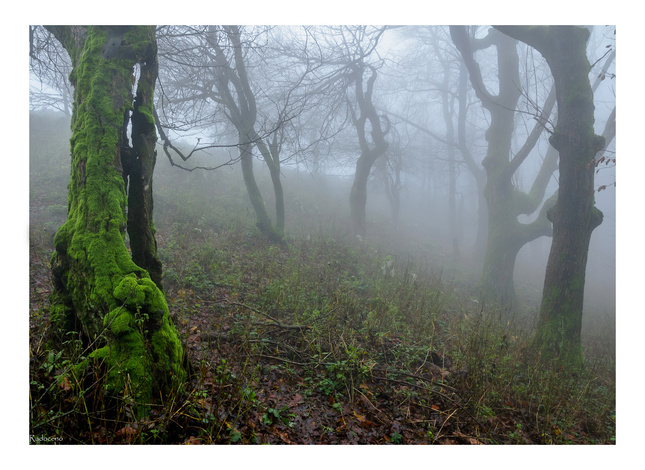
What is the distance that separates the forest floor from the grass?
0.02m

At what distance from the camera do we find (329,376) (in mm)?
3611

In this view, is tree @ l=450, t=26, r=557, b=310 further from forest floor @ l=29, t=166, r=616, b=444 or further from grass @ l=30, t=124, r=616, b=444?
forest floor @ l=29, t=166, r=616, b=444

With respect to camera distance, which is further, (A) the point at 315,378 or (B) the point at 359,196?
(B) the point at 359,196

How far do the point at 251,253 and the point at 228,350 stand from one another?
476cm

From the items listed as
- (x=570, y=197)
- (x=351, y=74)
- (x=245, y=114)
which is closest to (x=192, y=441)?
(x=570, y=197)

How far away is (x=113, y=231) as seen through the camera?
10.5ft

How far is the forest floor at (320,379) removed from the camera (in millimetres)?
2553

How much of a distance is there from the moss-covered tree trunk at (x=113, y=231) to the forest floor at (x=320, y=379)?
0.20 meters

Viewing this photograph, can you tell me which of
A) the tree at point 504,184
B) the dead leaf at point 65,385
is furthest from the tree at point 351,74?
the dead leaf at point 65,385

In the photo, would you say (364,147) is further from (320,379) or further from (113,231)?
(113,231)

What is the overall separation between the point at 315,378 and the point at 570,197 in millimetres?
5245

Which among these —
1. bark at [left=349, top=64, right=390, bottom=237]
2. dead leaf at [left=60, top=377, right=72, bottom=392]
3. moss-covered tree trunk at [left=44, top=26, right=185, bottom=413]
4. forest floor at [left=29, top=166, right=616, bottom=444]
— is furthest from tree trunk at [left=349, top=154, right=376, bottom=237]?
dead leaf at [left=60, top=377, right=72, bottom=392]

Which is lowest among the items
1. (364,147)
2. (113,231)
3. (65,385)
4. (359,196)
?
(65,385)
